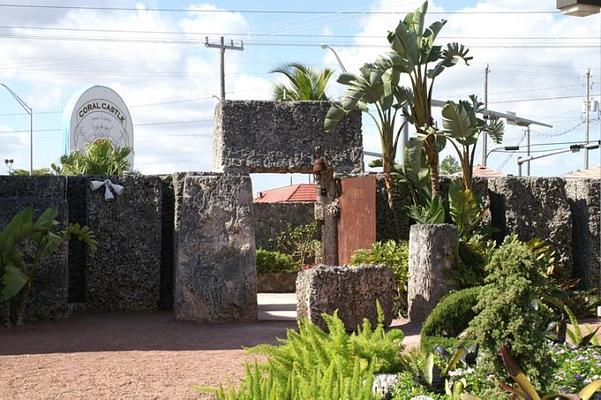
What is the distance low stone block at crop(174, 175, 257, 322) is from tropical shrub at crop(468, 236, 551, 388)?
261 inches

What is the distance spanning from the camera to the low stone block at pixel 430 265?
38.6ft

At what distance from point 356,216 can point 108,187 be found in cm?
374

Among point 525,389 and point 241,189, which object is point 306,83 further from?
point 525,389

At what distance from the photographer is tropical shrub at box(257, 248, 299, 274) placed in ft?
57.4

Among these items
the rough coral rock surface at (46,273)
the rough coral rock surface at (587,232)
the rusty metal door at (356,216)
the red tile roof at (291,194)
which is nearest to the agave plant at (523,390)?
the rough coral rock surface at (46,273)

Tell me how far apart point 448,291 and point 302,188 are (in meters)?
13.7

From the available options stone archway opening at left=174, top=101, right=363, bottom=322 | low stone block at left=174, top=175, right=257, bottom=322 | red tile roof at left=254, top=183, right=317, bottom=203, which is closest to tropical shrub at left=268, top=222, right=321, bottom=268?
stone archway opening at left=174, top=101, right=363, bottom=322

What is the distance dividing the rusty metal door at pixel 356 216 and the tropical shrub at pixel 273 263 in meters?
2.44

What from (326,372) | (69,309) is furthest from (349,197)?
(326,372)

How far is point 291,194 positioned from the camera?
81.6 ft

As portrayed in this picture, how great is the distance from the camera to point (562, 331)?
25.0ft

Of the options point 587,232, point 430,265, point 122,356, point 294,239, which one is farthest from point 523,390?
point 294,239

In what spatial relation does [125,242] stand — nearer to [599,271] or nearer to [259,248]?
[259,248]

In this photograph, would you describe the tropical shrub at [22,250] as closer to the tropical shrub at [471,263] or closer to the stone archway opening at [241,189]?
the stone archway opening at [241,189]
